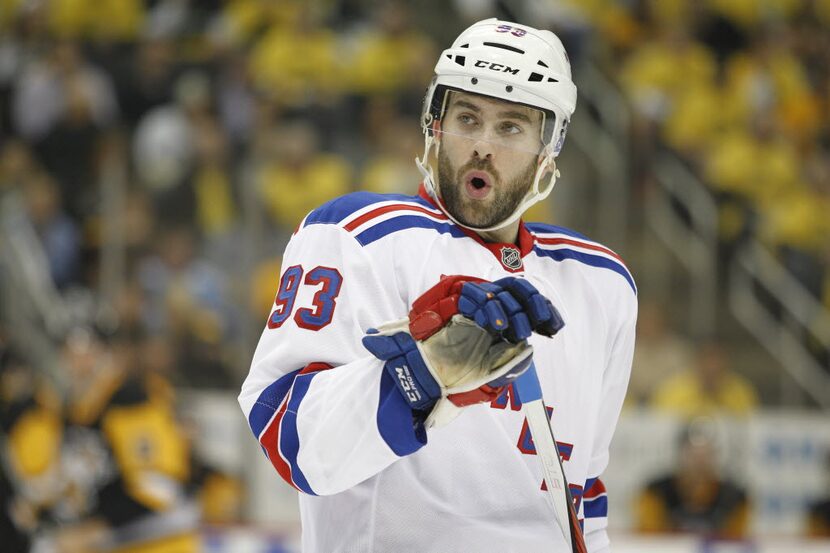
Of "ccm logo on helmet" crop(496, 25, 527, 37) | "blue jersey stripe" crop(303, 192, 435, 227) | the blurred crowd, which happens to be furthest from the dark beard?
the blurred crowd

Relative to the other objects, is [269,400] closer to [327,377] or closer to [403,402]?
[327,377]

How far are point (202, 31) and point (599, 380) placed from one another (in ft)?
19.2

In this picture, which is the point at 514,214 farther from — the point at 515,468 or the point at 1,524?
the point at 1,524

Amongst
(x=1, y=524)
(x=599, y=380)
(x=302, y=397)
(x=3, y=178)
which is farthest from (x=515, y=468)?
(x=3, y=178)

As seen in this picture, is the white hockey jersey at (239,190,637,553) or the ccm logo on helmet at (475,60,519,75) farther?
the ccm logo on helmet at (475,60,519,75)

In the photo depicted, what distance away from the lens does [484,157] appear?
2.27 m

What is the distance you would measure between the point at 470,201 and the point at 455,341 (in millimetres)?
563

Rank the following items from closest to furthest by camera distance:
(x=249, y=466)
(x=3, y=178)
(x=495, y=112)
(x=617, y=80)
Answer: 1. (x=495, y=112)
2. (x=249, y=466)
3. (x=3, y=178)
4. (x=617, y=80)

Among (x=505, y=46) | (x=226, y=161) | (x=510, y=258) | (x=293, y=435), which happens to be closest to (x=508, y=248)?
(x=510, y=258)

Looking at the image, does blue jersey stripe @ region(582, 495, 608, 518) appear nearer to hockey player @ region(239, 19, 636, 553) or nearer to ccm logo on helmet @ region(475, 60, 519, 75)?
hockey player @ region(239, 19, 636, 553)

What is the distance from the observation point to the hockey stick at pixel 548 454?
200 cm

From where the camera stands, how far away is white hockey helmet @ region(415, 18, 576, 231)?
7.43ft

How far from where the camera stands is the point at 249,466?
583 cm

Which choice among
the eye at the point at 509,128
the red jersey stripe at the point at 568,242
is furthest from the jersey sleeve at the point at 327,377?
the red jersey stripe at the point at 568,242
